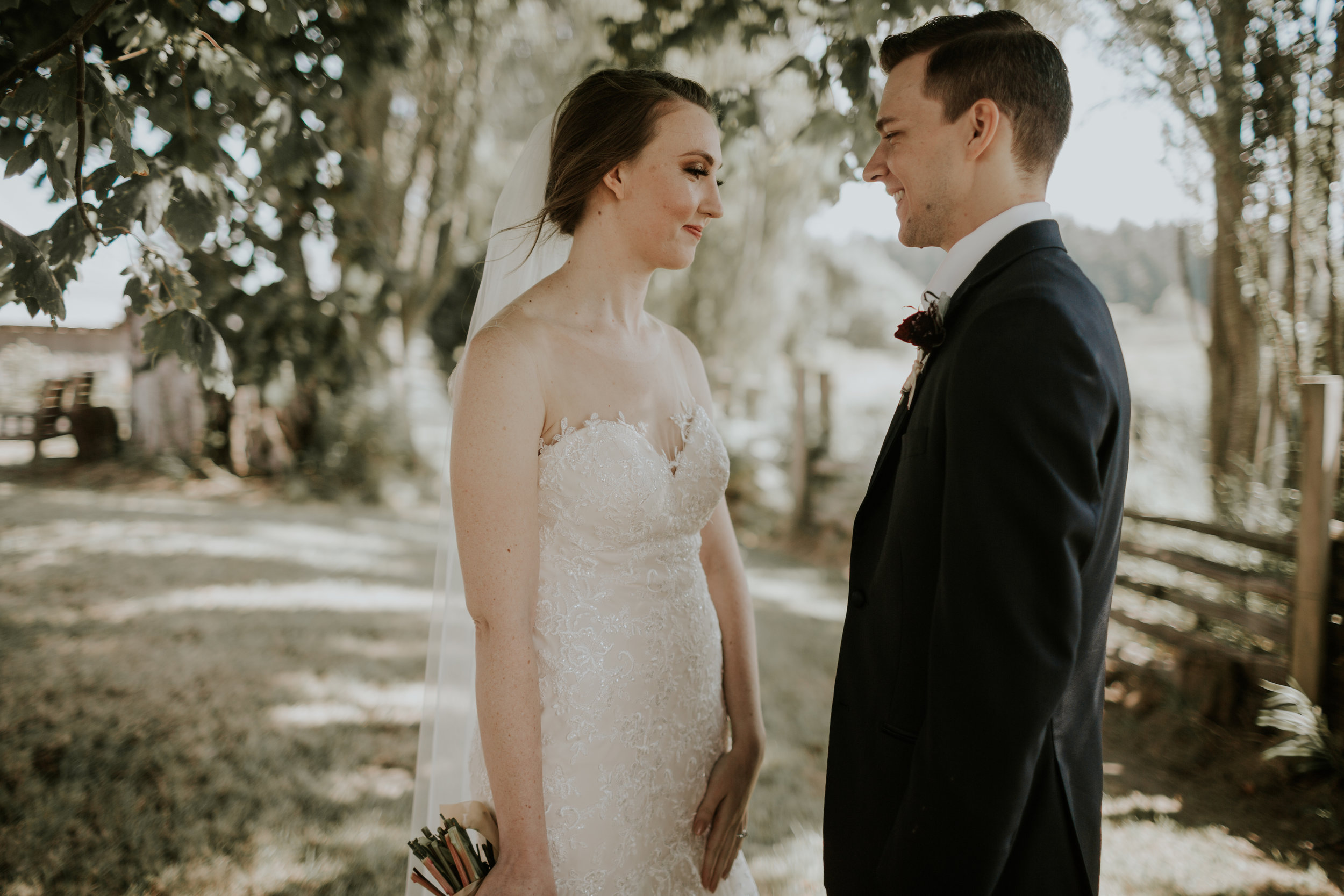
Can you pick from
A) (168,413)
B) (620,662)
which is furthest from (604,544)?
(168,413)

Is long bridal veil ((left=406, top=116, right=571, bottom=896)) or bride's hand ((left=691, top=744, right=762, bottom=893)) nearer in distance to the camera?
bride's hand ((left=691, top=744, right=762, bottom=893))

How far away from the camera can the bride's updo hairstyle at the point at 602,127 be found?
6.44 ft

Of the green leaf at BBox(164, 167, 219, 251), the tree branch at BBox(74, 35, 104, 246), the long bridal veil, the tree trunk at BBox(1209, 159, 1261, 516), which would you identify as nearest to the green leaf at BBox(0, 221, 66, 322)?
the tree branch at BBox(74, 35, 104, 246)

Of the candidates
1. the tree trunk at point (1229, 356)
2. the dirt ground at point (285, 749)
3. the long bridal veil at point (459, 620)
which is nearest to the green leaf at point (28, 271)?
the long bridal veil at point (459, 620)

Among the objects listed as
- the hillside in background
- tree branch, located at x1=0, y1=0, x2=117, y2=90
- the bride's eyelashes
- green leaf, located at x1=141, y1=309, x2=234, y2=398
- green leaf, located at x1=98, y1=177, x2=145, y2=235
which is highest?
the hillside in background

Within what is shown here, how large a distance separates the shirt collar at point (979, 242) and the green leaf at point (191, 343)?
6.42 ft

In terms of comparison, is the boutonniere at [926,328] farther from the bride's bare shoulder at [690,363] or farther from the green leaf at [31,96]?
the green leaf at [31,96]

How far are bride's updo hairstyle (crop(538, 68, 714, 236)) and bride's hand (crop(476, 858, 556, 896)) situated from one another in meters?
1.56

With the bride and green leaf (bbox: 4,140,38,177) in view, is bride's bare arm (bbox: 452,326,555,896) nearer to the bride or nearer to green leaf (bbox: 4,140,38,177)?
the bride

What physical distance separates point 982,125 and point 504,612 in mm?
1423

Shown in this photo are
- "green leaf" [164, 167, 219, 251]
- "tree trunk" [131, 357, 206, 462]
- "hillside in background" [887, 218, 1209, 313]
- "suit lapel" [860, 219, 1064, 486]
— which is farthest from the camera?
"tree trunk" [131, 357, 206, 462]

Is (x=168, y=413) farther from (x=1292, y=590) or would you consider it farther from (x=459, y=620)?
(x=1292, y=590)

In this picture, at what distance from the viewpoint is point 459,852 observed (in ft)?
5.37

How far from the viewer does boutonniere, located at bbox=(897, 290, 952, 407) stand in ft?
4.89
